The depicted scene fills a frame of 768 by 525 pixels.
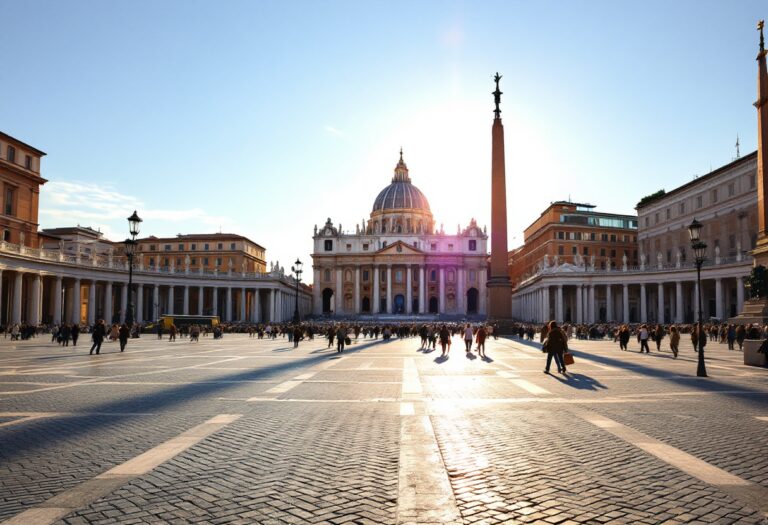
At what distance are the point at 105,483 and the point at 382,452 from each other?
3066 mm

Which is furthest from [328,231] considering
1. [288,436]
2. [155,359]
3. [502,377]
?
[288,436]

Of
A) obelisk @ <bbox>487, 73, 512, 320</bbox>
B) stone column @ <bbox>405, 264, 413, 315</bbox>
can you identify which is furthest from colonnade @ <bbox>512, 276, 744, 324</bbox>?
obelisk @ <bbox>487, 73, 512, 320</bbox>

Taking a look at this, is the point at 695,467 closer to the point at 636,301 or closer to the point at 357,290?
the point at 636,301

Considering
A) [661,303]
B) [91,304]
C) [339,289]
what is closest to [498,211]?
[661,303]

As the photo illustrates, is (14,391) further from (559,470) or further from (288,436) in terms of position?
(559,470)

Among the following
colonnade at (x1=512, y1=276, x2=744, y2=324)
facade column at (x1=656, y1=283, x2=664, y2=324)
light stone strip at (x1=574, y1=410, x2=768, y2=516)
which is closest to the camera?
light stone strip at (x1=574, y1=410, x2=768, y2=516)

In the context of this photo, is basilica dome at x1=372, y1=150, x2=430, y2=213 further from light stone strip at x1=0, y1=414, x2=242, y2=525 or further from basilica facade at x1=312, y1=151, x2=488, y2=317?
light stone strip at x1=0, y1=414, x2=242, y2=525

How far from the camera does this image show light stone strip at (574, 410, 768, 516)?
5508 millimetres

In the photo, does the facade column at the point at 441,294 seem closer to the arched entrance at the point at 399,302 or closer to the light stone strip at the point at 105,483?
A: the arched entrance at the point at 399,302

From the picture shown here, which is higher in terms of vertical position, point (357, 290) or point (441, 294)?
point (357, 290)

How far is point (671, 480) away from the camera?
6059mm

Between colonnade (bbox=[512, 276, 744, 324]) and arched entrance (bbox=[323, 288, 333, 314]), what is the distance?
4082cm

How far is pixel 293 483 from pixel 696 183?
2950 inches

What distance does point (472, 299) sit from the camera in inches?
4498
